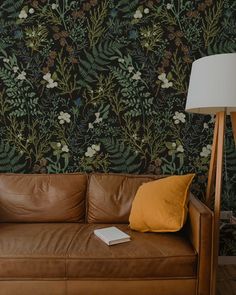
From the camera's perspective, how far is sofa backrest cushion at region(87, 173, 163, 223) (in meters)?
2.37

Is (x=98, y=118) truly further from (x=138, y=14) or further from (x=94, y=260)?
(x=94, y=260)

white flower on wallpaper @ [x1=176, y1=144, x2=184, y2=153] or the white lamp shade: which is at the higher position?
the white lamp shade

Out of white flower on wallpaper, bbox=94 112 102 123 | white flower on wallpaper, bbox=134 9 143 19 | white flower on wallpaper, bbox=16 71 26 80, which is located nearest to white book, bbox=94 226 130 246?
white flower on wallpaper, bbox=94 112 102 123

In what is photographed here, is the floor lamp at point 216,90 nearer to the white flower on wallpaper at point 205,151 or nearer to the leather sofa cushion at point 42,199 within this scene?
the white flower on wallpaper at point 205,151

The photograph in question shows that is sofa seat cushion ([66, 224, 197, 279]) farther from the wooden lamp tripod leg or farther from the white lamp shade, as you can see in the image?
the white lamp shade

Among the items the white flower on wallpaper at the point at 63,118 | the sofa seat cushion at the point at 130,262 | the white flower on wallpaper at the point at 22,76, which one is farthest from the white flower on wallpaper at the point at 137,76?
the sofa seat cushion at the point at 130,262

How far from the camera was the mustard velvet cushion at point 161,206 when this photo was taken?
2037 mm

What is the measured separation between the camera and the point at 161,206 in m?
2.06

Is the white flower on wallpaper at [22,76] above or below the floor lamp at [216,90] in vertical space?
above

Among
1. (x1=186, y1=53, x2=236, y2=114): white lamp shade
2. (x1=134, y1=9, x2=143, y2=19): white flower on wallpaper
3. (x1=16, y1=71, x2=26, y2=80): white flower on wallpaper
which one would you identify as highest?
(x1=134, y1=9, x2=143, y2=19): white flower on wallpaper

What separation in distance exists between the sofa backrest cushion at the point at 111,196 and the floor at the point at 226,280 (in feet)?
2.68

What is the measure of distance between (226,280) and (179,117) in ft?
4.31

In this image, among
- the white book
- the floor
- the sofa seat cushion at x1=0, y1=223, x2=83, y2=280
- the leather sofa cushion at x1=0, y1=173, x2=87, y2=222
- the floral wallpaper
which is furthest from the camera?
the floral wallpaper

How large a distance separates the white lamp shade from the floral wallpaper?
0.67m
